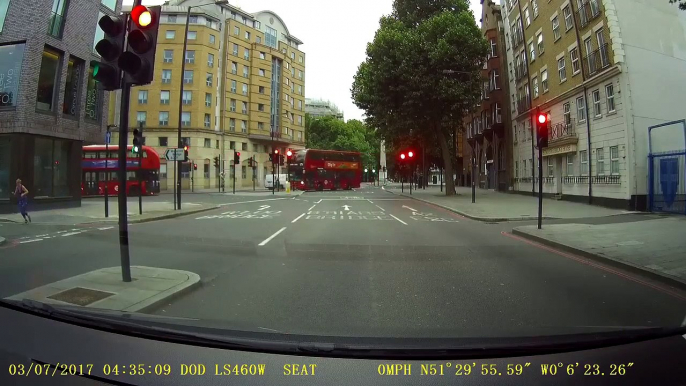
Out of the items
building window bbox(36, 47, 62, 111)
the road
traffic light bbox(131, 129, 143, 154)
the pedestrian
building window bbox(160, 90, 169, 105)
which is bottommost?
the road

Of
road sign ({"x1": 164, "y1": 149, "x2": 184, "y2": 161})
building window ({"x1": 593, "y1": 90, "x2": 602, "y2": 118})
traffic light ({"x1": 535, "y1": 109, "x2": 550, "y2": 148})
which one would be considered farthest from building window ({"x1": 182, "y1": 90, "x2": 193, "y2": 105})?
traffic light ({"x1": 535, "y1": 109, "x2": 550, "y2": 148})

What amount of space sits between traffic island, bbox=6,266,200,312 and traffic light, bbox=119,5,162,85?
267cm

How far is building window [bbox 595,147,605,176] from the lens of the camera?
791 inches

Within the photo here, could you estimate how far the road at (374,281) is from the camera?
396 cm

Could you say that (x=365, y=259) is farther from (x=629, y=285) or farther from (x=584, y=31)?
(x=584, y=31)

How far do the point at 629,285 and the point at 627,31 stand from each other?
17837mm

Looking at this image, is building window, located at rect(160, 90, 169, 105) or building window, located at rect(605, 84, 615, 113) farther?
building window, located at rect(160, 90, 169, 105)

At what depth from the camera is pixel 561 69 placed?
24.2m

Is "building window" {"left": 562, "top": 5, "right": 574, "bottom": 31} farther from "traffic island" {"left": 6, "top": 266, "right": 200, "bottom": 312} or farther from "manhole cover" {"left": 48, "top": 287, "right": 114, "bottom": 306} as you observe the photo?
"manhole cover" {"left": 48, "top": 287, "right": 114, "bottom": 306}

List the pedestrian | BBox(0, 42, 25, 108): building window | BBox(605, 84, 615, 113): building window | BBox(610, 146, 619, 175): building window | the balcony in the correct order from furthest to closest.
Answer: the balcony → BBox(605, 84, 615, 113): building window → BBox(610, 146, 619, 175): building window → the pedestrian → BBox(0, 42, 25, 108): building window

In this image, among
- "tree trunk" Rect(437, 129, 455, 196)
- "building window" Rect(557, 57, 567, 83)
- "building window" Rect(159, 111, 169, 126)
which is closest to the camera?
"building window" Rect(557, 57, 567, 83)

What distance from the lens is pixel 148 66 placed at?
18.1 ft

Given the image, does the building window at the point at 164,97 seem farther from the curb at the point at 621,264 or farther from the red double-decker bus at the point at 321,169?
the curb at the point at 621,264

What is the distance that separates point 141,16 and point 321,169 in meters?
39.3
